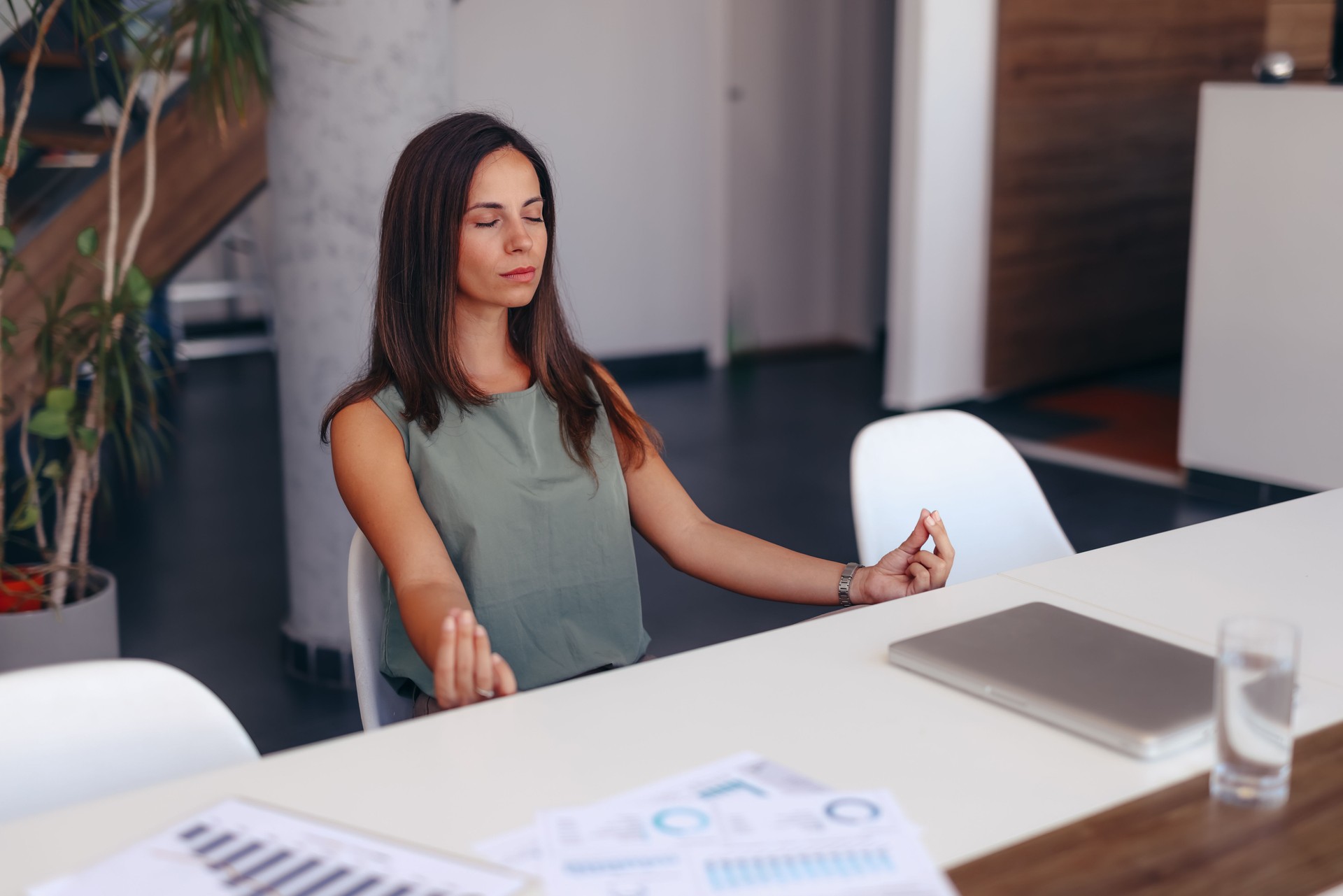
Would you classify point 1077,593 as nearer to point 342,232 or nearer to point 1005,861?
point 1005,861

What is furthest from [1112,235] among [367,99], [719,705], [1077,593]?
[719,705]

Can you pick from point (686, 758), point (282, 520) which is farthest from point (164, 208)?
point (686, 758)

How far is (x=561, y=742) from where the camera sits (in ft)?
4.08

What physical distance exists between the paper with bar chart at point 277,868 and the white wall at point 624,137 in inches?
195

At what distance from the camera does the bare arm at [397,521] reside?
63.8 inches

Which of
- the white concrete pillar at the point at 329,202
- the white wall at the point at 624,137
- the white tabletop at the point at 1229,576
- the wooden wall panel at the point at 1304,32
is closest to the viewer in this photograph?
the white tabletop at the point at 1229,576

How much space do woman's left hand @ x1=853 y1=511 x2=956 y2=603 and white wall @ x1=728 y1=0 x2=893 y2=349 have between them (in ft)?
17.2

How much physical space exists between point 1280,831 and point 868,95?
6354 millimetres

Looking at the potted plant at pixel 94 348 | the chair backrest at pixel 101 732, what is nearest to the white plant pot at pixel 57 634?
the potted plant at pixel 94 348

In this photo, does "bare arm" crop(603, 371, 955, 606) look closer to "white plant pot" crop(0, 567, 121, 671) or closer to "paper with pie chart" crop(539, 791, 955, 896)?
"paper with pie chart" crop(539, 791, 955, 896)

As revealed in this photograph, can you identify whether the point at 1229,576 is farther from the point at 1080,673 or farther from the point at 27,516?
the point at 27,516

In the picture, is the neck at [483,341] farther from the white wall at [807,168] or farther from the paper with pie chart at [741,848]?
the white wall at [807,168]

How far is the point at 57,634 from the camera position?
9.67ft

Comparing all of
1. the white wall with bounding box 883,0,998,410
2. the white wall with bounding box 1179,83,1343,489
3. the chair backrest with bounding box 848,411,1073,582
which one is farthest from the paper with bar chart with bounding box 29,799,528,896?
the white wall with bounding box 883,0,998,410
